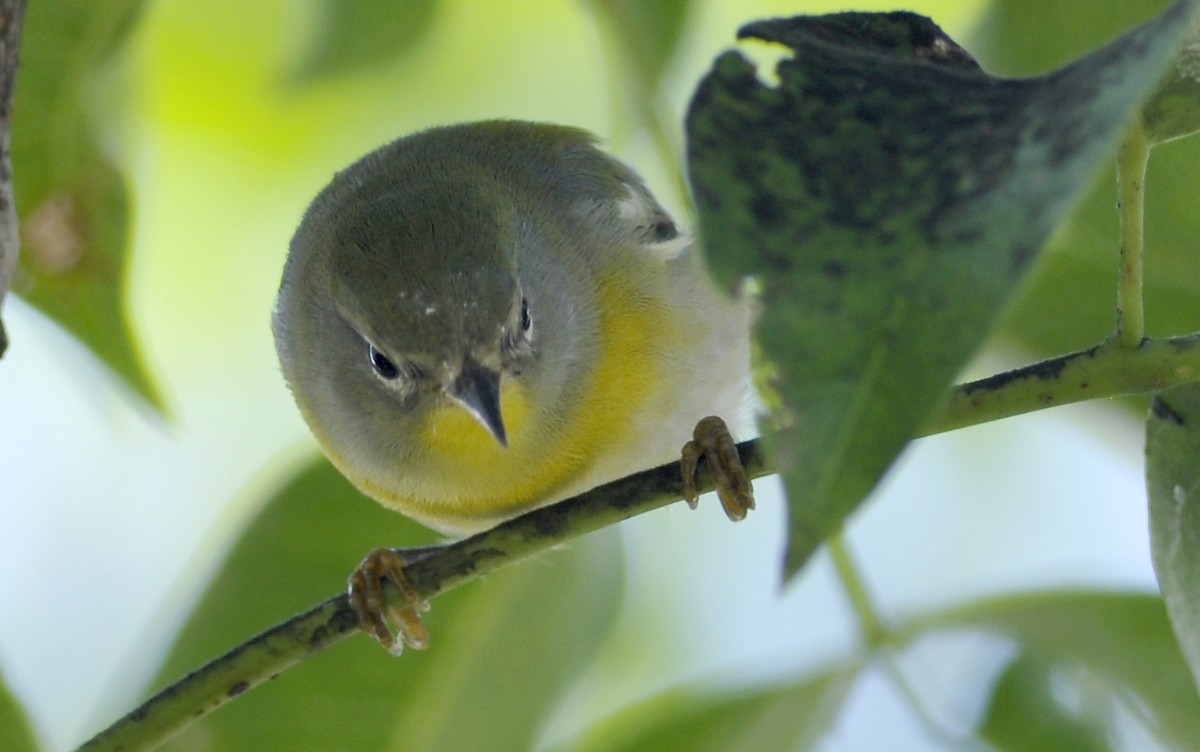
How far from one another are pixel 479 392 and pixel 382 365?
0.18m

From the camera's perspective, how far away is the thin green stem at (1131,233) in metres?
0.71

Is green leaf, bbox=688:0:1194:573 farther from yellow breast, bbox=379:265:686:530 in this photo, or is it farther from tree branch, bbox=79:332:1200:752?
yellow breast, bbox=379:265:686:530

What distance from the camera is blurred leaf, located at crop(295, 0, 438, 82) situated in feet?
5.14

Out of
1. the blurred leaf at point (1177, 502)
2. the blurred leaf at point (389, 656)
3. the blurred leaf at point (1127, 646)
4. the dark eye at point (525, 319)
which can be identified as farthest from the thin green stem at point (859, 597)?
the blurred leaf at point (1177, 502)

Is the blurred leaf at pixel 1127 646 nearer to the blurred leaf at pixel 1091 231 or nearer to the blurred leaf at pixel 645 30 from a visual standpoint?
the blurred leaf at pixel 1091 231

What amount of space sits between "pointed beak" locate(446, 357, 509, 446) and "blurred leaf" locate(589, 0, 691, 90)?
36cm

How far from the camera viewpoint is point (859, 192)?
1.88 ft

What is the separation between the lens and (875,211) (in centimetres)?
56

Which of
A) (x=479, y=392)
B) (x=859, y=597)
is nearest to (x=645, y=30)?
(x=479, y=392)

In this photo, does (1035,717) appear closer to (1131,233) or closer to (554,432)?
(554,432)

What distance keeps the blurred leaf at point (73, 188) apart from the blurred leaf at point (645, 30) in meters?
0.50

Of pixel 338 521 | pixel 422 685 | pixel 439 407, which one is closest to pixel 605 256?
pixel 439 407

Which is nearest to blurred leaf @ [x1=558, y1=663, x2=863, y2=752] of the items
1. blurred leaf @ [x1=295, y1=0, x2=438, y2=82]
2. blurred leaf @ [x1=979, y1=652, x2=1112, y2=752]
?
blurred leaf @ [x1=979, y1=652, x2=1112, y2=752]

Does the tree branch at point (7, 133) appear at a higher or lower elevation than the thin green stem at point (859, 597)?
higher
